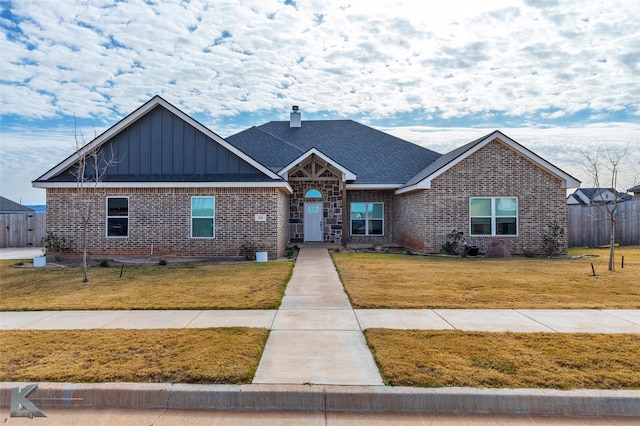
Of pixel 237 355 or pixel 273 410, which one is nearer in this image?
pixel 273 410

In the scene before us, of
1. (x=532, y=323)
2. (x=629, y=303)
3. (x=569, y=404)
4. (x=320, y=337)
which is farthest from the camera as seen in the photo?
(x=629, y=303)

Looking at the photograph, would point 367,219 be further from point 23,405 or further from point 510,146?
point 23,405

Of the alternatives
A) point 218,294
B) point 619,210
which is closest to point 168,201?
point 218,294

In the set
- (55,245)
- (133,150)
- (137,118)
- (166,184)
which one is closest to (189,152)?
(166,184)

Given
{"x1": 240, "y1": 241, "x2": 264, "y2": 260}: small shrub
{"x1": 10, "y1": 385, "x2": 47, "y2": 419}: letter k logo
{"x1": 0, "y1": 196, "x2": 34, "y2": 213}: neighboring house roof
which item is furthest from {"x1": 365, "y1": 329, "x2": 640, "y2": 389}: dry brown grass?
{"x1": 0, "y1": 196, "x2": 34, "y2": 213}: neighboring house roof

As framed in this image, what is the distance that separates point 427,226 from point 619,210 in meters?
12.8

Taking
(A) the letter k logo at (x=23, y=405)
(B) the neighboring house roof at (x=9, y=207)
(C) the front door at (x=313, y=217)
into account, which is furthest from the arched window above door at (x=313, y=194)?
(B) the neighboring house roof at (x=9, y=207)

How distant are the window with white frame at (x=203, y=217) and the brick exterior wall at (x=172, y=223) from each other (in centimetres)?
15

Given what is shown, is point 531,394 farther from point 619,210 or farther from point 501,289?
→ point 619,210

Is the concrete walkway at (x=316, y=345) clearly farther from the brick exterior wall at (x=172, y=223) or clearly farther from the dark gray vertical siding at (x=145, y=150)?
the dark gray vertical siding at (x=145, y=150)

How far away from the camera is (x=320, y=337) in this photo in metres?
6.43

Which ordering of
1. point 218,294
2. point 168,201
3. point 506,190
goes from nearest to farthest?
point 218,294 < point 168,201 < point 506,190

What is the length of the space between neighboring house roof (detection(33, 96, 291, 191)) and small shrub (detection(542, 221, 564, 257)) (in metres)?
11.0

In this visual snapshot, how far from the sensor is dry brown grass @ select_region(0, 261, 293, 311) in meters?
8.70
